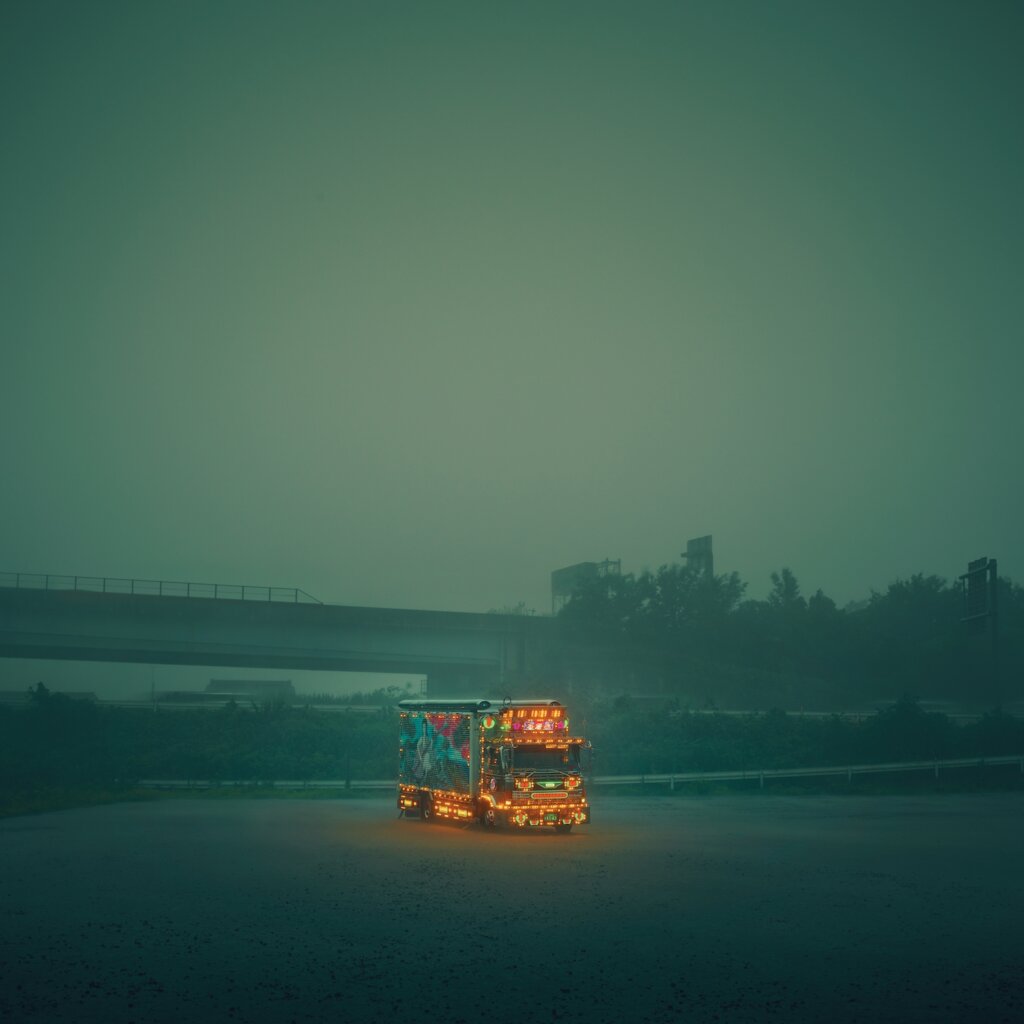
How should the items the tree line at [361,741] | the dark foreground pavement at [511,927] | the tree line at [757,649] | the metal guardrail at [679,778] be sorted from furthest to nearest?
the tree line at [757,649], the tree line at [361,741], the metal guardrail at [679,778], the dark foreground pavement at [511,927]

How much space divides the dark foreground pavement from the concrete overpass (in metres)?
38.6

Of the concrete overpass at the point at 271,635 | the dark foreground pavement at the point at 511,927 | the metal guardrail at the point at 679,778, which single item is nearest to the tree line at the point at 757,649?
the concrete overpass at the point at 271,635

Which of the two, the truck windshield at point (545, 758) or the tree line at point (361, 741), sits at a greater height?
the truck windshield at point (545, 758)

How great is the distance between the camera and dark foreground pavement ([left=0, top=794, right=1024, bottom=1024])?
12.2 metres

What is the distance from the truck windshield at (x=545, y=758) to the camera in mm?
31375

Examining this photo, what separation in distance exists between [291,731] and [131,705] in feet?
51.9

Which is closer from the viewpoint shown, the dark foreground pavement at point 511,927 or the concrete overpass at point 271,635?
the dark foreground pavement at point 511,927

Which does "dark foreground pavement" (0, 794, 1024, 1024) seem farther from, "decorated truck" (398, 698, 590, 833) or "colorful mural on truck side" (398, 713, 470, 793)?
"colorful mural on truck side" (398, 713, 470, 793)

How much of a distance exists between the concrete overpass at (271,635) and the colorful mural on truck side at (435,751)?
36440 mm

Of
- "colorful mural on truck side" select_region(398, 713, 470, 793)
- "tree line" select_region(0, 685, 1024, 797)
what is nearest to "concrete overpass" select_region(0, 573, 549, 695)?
"tree line" select_region(0, 685, 1024, 797)

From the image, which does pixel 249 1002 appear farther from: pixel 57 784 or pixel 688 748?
pixel 688 748

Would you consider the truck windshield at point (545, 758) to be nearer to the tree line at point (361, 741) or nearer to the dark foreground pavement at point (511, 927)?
the dark foreground pavement at point (511, 927)

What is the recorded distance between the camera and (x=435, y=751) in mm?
34438

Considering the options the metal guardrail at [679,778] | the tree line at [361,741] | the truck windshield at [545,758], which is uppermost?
the truck windshield at [545,758]
